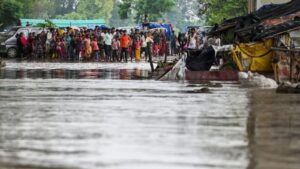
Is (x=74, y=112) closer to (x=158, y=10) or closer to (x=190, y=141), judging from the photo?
(x=190, y=141)

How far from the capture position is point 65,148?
8.80 metres

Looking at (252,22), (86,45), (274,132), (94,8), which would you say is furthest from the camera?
(94,8)

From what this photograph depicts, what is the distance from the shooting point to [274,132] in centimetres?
1027

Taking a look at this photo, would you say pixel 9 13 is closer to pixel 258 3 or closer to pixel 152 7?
pixel 152 7

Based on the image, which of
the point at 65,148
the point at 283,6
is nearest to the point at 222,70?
the point at 283,6

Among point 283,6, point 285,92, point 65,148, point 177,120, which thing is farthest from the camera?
point 283,6

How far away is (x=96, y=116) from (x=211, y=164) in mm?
4564

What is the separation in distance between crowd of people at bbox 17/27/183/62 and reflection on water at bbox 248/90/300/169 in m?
24.8

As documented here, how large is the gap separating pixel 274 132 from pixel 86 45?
99.9ft

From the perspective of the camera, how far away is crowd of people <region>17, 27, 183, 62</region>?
131ft

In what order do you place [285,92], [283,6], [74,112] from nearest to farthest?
[74,112], [285,92], [283,6]

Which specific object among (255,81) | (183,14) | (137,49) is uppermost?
(183,14)

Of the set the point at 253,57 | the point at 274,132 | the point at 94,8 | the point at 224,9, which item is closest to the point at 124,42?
the point at 253,57

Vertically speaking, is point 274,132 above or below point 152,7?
below
